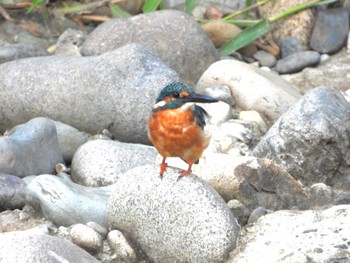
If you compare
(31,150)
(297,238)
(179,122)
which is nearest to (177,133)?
(179,122)

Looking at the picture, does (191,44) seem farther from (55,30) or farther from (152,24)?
(55,30)

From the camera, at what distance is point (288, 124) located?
659 cm

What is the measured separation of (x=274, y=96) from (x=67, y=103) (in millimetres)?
1715

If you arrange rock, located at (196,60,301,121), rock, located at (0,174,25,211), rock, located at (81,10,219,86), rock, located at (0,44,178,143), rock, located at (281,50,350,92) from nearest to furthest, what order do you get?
Answer: rock, located at (0,174,25,211)
rock, located at (0,44,178,143)
rock, located at (196,60,301,121)
rock, located at (81,10,219,86)
rock, located at (281,50,350,92)

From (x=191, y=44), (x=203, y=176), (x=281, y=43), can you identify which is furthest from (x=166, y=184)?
(x=281, y=43)

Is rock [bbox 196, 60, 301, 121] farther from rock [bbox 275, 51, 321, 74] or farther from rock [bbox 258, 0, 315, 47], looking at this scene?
rock [bbox 258, 0, 315, 47]

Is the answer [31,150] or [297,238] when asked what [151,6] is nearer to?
[31,150]

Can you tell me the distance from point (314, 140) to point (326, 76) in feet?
8.16

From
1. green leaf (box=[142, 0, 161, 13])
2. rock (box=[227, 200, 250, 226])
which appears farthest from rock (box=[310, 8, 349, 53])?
rock (box=[227, 200, 250, 226])

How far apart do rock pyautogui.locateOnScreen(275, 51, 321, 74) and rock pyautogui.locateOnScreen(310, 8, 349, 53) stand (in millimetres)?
196

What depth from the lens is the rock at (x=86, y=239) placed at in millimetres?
5492

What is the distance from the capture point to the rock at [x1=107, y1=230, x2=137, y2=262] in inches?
216

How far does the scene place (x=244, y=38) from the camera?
898cm

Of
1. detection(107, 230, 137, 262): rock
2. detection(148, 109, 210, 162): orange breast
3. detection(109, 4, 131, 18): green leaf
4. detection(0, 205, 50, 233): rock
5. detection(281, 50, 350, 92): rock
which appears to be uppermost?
detection(148, 109, 210, 162): orange breast
